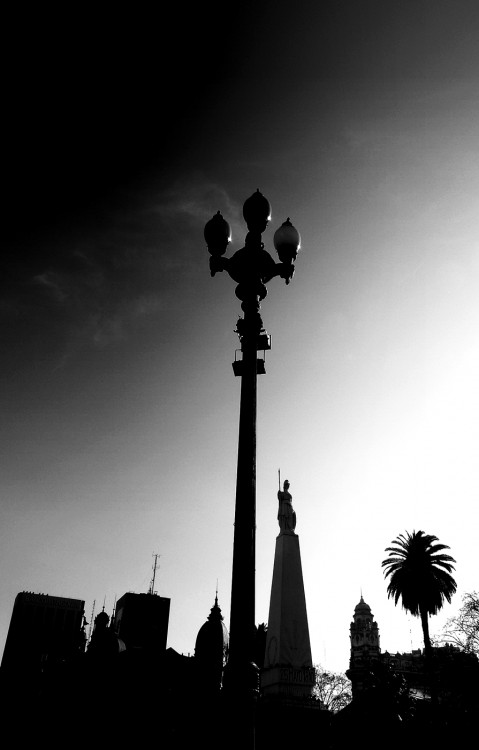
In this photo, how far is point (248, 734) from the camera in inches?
239

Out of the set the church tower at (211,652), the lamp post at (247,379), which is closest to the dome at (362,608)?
the church tower at (211,652)

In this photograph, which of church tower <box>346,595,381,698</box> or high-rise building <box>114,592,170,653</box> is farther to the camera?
high-rise building <box>114,592,170,653</box>

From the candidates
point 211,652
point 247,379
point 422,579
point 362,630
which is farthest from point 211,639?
point 362,630

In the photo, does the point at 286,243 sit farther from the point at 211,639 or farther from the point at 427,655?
the point at 211,639

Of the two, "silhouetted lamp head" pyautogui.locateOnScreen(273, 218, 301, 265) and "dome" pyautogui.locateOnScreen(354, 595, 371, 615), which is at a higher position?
"dome" pyautogui.locateOnScreen(354, 595, 371, 615)

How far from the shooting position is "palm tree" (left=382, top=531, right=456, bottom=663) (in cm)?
3528

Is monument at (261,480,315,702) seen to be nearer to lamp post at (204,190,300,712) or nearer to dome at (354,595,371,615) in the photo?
lamp post at (204,190,300,712)

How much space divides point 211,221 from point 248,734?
24.1ft

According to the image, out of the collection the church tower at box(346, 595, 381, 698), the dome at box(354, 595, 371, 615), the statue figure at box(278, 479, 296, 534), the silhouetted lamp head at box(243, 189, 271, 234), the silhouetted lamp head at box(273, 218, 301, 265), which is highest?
the dome at box(354, 595, 371, 615)

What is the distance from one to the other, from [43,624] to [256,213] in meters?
150

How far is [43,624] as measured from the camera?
136 m

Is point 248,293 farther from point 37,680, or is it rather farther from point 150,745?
point 37,680

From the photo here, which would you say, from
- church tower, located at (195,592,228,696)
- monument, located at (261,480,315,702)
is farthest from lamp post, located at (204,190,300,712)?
church tower, located at (195,592,228,696)

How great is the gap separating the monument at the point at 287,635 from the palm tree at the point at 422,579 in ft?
36.0
